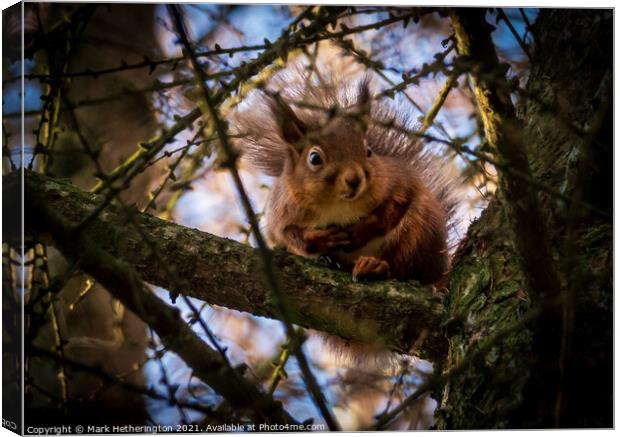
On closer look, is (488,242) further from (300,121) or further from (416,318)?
(300,121)

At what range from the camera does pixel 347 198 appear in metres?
2.83

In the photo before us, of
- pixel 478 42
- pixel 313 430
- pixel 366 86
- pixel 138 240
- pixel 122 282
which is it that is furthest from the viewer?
pixel 366 86

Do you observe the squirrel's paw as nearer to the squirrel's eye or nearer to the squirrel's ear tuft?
the squirrel's eye

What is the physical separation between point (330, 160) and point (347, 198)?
0.56 feet

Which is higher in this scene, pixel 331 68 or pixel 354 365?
pixel 331 68

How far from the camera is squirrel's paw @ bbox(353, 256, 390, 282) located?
2.50 meters

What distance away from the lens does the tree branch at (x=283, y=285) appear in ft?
7.88

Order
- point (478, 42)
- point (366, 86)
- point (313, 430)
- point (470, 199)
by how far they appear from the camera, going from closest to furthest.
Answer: point (478, 42) < point (313, 430) < point (366, 86) < point (470, 199)

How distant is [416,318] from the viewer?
240 centimetres

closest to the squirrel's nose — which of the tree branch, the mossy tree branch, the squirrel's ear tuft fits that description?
the squirrel's ear tuft

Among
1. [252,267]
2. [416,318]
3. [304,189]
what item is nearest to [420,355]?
[416,318]

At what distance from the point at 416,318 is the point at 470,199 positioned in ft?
2.66

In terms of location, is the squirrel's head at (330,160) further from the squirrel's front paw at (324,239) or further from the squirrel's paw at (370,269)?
the squirrel's paw at (370,269)

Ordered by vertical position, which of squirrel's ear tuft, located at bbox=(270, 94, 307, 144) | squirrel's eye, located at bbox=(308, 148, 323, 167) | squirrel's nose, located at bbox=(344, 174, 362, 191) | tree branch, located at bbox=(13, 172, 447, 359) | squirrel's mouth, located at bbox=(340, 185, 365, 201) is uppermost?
squirrel's ear tuft, located at bbox=(270, 94, 307, 144)
